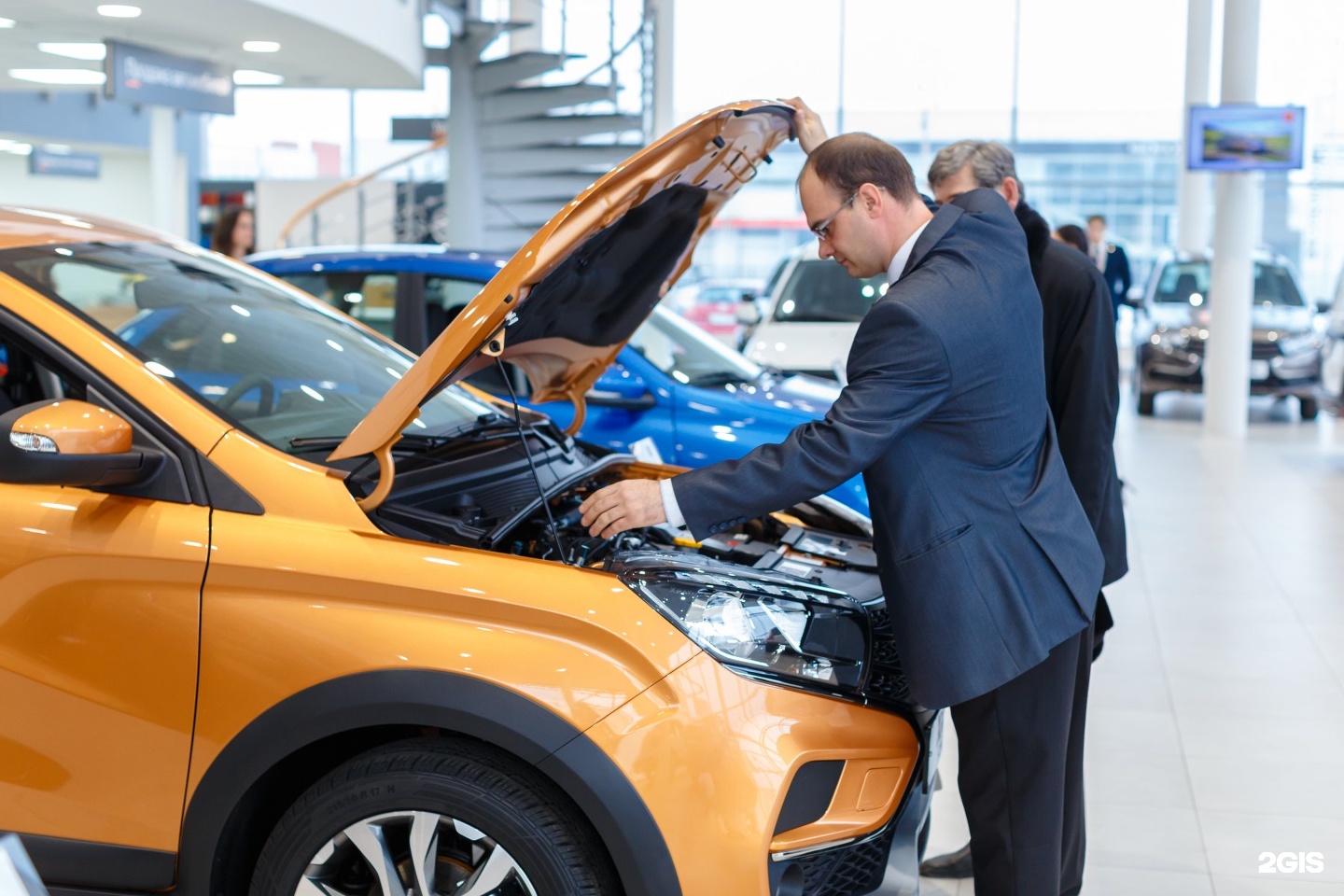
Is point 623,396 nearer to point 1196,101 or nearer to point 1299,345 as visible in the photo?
point 1299,345

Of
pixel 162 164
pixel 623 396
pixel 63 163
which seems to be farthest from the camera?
pixel 63 163

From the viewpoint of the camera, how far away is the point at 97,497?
83.4 inches

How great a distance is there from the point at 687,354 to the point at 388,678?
3.67 m

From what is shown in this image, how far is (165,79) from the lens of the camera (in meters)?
8.45

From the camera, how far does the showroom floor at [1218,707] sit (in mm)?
3156

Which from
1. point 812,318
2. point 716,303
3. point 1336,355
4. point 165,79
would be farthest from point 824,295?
point 716,303

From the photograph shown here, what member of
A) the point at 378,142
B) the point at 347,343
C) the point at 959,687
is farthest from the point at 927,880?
the point at 378,142

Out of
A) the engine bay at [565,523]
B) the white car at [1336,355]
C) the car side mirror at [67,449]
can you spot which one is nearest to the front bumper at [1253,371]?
the white car at [1336,355]

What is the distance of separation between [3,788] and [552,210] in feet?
30.2

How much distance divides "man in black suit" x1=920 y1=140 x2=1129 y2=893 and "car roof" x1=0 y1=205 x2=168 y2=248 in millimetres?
1849

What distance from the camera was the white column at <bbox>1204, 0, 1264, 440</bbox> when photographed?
33.1ft

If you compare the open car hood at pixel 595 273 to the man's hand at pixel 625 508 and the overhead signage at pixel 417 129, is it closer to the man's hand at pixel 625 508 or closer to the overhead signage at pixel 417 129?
the man's hand at pixel 625 508

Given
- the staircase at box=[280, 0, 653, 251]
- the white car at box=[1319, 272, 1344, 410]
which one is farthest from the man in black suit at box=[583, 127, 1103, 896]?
the staircase at box=[280, 0, 653, 251]

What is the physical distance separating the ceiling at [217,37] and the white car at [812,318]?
318 centimetres
